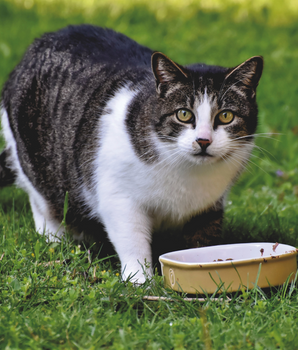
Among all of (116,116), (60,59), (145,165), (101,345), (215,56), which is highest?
(215,56)

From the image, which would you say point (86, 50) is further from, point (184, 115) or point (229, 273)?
point (229, 273)

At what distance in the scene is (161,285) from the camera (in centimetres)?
215

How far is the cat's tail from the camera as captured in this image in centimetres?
333

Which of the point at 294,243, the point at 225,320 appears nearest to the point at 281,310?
the point at 225,320

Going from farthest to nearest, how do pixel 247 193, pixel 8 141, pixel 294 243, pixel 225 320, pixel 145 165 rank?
pixel 247 193 → pixel 8 141 → pixel 294 243 → pixel 145 165 → pixel 225 320

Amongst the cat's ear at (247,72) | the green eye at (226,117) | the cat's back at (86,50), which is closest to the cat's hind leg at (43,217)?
the cat's back at (86,50)

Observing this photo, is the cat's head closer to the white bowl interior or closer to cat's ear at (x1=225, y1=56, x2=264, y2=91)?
cat's ear at (x1=225, y1=56, x2=264, y2=91)

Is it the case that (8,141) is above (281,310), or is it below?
above

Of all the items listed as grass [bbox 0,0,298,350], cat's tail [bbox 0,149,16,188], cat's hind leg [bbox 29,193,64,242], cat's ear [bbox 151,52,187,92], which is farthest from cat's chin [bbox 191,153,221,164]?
cat's tail [bbox 0,149,16,188]

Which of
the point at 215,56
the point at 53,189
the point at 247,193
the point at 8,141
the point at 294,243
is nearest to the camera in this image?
the point at 294,243

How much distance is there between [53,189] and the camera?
Result: 2.96m

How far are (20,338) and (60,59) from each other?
1.77m

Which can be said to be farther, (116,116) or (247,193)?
(247,193)

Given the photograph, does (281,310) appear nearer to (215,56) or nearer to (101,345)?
(101,345)
